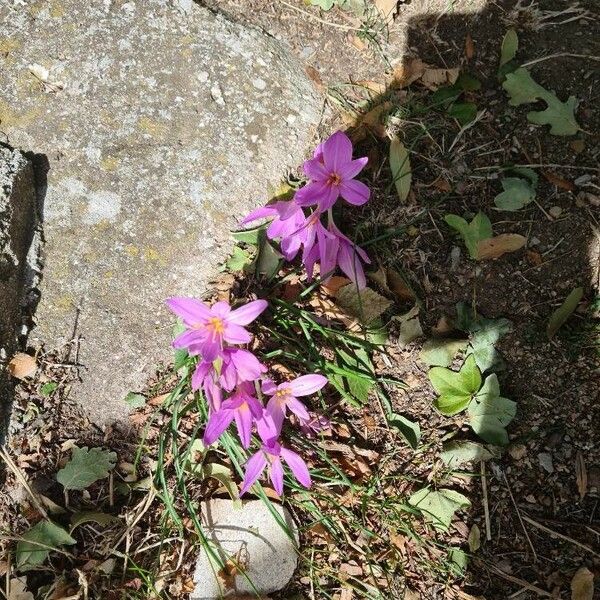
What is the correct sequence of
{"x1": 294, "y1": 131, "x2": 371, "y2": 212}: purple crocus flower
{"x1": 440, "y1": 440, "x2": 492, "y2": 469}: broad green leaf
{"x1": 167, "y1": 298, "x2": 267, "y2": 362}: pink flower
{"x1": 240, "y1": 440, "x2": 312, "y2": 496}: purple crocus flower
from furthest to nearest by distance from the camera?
1. {"x1": 440, "y1": 440, "x2": 492, "y2": 469}: broad green leaf
2. {"x1": 240, "y1": 440, "x2": 312, "y2": 496}: purple crocus flower
3. {"x1": 294, "y1": 131, "x2": 371, "y2": 212}: purple crocus flower
4. {"x1": 167, "y1": 298, "x2": 267, "y2": 362}: pink flower

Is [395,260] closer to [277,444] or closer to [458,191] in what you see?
[458,191]

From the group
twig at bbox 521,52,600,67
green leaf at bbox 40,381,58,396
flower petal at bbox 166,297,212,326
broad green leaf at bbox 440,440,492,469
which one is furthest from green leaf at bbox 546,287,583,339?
green leaf at bbox 40,381,58,396

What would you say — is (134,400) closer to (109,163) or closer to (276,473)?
(276,473)

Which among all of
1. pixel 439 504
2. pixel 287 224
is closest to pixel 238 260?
pixel 287 224

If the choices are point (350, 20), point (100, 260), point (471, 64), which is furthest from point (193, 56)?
point (471, 64)

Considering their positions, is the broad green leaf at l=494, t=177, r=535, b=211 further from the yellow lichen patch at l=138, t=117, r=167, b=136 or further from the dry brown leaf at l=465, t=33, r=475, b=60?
the yellow lichen patch at l=138, t=117, r=167, b=136

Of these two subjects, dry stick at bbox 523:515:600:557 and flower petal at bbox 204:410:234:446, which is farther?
dry stick at bbox 523:515:600:557

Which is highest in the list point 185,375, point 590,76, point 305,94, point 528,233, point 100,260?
point 590,76
